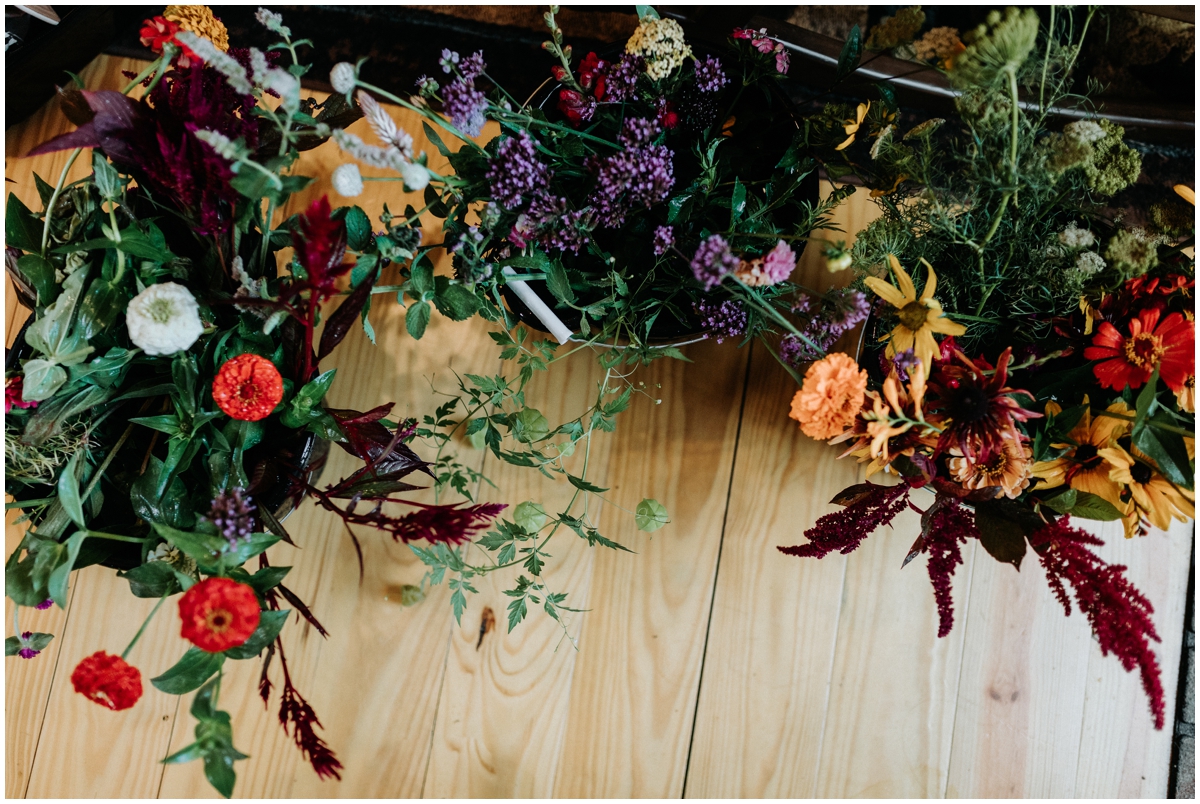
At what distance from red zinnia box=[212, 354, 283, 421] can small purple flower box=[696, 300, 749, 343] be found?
0.35 meters

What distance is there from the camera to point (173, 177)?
521mm

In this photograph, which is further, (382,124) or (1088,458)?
(1088,458)

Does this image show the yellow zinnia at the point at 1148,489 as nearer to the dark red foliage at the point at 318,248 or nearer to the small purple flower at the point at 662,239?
the small purple flower at the point at 662,239

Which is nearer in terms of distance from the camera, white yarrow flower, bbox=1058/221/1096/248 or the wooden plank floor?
white yarrow flower, bbox=1058/221/1096/248

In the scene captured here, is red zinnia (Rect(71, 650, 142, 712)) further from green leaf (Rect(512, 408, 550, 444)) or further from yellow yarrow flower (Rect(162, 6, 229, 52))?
yellow yarrow flower (Rect(162, 6, 229, 52))

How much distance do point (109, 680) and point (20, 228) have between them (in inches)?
13.7

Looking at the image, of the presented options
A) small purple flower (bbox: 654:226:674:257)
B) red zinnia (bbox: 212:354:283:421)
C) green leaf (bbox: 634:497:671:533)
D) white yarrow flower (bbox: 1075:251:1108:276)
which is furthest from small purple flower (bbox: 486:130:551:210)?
white yarrow flower (bbox: 1075:251:1108:276)

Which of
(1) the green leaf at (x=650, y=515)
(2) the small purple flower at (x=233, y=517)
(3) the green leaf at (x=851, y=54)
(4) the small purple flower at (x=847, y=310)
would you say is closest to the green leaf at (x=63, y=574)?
(2) the small purple flower at (x=233, y=517)

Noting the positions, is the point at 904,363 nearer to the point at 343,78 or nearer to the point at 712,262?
the point at 712,262

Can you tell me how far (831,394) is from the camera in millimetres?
558

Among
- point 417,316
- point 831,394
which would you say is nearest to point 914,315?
point 831,394

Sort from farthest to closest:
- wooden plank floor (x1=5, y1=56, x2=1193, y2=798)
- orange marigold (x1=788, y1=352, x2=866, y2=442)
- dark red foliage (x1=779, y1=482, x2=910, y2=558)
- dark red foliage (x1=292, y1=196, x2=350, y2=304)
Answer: wooden plank floor (x1=5, y1=56, x2=1193, y2=798), dark red foliage (x1=779, y1=482, x2=910, y2=558), orange marigold (x1=788, y1=352, x2=866, y2=442), dark red foliage (x1=292, y1=196, x2=350, y2=304)

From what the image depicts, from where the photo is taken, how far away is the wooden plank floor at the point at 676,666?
0.84 meters

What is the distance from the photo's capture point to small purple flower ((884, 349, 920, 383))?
571mm
